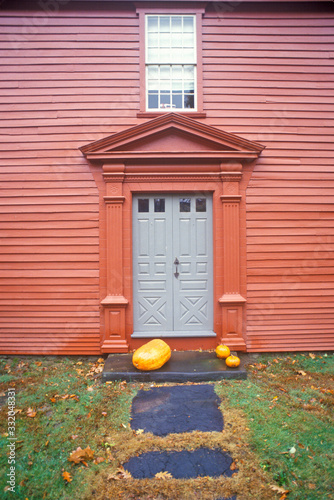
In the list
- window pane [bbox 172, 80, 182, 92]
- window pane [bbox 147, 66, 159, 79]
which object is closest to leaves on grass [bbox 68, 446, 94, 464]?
window pane [bbox 172, 80, 182, 92]

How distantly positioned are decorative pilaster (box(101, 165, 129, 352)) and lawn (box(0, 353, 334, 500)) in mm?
620

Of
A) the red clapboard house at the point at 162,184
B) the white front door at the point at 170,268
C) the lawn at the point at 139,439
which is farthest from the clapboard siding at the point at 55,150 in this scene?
the lawn at the point at 139,439

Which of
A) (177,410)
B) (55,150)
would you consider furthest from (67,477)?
(55,150)

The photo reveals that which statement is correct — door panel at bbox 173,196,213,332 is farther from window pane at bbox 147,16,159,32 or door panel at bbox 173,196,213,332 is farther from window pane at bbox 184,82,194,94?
window pane at bbox 147,16,159,32

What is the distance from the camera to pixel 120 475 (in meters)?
2.77

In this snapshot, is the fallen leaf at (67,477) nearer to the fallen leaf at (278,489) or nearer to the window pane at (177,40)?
the fallen leaf at (278,489)

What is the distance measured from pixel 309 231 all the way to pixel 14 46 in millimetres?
6593

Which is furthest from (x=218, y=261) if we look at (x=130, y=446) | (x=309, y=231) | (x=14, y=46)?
(x=14, y=46)

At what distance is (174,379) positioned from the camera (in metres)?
4.55

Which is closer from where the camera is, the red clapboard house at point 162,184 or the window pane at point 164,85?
the red clapboard house at point 162,184

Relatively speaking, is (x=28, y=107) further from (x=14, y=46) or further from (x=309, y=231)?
(x=309, y=231)

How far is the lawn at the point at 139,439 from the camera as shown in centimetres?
261

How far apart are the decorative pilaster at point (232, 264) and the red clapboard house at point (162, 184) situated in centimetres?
3

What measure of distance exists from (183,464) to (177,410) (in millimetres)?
940
